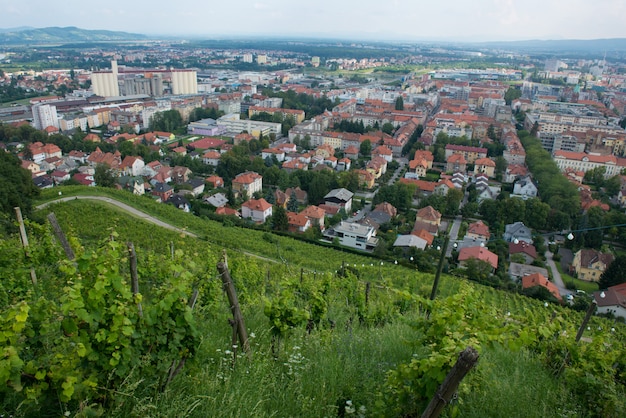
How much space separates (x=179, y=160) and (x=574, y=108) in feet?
118

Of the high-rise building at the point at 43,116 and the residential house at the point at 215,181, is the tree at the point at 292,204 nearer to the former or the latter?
the residential house at the point at 215,181

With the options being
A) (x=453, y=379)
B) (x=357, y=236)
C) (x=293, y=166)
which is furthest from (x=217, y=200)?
(x=453, y=379)

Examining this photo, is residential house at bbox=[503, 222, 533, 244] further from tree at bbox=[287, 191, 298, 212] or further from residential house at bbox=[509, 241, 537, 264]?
tree at bbox=[287, 191, 298, 212]

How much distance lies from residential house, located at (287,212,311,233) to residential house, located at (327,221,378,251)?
1.09 m

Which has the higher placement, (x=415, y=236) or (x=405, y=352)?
(x=405, y=352)

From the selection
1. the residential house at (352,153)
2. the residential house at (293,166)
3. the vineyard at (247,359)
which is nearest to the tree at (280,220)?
the residential house at (293,166)

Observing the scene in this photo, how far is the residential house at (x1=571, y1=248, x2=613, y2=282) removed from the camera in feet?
39.8

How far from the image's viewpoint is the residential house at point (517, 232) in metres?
14.1

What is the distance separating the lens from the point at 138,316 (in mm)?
1853

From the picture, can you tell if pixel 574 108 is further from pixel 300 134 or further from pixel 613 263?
pixel 613 263

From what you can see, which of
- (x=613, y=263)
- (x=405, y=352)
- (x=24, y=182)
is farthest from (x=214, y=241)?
(x=613, y=263)

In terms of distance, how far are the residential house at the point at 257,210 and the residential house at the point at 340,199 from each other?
264 centimetres

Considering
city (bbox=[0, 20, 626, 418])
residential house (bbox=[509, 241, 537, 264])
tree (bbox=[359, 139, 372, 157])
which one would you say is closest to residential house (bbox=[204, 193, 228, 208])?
city (bbox=[0, 20, 626, 418])

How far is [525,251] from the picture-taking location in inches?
518
